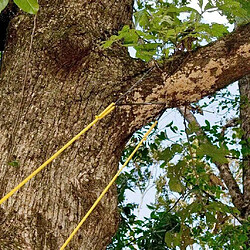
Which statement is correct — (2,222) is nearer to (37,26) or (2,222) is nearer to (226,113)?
(37,26)

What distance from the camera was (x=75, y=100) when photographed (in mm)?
1618

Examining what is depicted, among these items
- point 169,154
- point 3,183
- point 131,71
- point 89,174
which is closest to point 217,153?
point 169,154

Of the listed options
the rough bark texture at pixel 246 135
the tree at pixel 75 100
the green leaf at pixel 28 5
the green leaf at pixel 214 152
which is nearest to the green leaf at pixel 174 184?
the green leaf at pixel 214 152

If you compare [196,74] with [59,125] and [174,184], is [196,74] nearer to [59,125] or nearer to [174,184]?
[59,125]

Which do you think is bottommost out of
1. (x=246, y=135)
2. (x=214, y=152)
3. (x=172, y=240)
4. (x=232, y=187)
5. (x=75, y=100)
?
(x=172, y=240)

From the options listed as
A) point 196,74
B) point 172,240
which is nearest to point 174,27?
point 196,74

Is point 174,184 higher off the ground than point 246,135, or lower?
lower

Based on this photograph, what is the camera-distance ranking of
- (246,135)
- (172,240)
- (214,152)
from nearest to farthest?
1. (214,152)
2. (172,240)
3. (246,135)

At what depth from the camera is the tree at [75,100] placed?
143 centimetres

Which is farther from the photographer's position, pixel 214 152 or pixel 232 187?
pixel 232 187

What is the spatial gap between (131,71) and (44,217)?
0.66m

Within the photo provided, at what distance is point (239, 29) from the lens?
5.41 feet

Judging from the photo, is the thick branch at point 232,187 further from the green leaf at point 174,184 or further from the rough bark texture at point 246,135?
the green leaf at point 174,184

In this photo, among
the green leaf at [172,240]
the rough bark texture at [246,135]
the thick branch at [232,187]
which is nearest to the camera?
the green leaf at [172,240]
